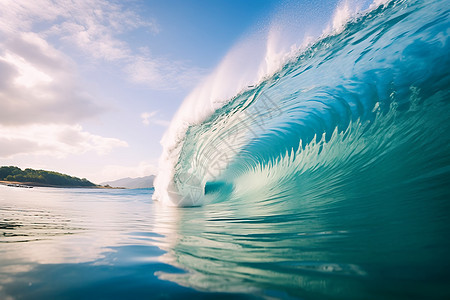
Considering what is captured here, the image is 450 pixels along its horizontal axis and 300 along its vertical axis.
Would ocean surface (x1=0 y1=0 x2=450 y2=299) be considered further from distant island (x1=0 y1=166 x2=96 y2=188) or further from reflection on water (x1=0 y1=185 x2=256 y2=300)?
distant island (x1=0 y1=166 x2=96 y2=188)

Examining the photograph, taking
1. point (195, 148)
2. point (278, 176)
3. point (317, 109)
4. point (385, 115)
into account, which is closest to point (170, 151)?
point (195, 148)

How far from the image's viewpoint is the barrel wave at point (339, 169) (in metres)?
1.13

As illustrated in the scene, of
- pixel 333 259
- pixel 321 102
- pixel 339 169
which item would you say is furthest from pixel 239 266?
pixel 321 102

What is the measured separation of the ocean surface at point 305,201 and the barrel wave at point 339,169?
15mm

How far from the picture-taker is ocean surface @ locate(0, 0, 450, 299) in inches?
40.3

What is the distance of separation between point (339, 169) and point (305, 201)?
1.13m

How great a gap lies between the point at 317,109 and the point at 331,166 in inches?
51.7

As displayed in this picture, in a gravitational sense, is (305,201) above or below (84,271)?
above

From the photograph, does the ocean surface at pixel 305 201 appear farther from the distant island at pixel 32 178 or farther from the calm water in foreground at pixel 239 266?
the distant island at pixel 32 178

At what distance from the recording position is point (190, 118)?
6.12 metres

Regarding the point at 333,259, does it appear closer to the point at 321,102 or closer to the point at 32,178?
the point at 321,102

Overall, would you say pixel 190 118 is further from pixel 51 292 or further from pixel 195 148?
pixel 51 292

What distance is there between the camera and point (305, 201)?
4.05 m

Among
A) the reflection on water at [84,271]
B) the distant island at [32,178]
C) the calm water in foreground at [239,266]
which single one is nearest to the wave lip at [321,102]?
the calm water in foreground at [239,266]
